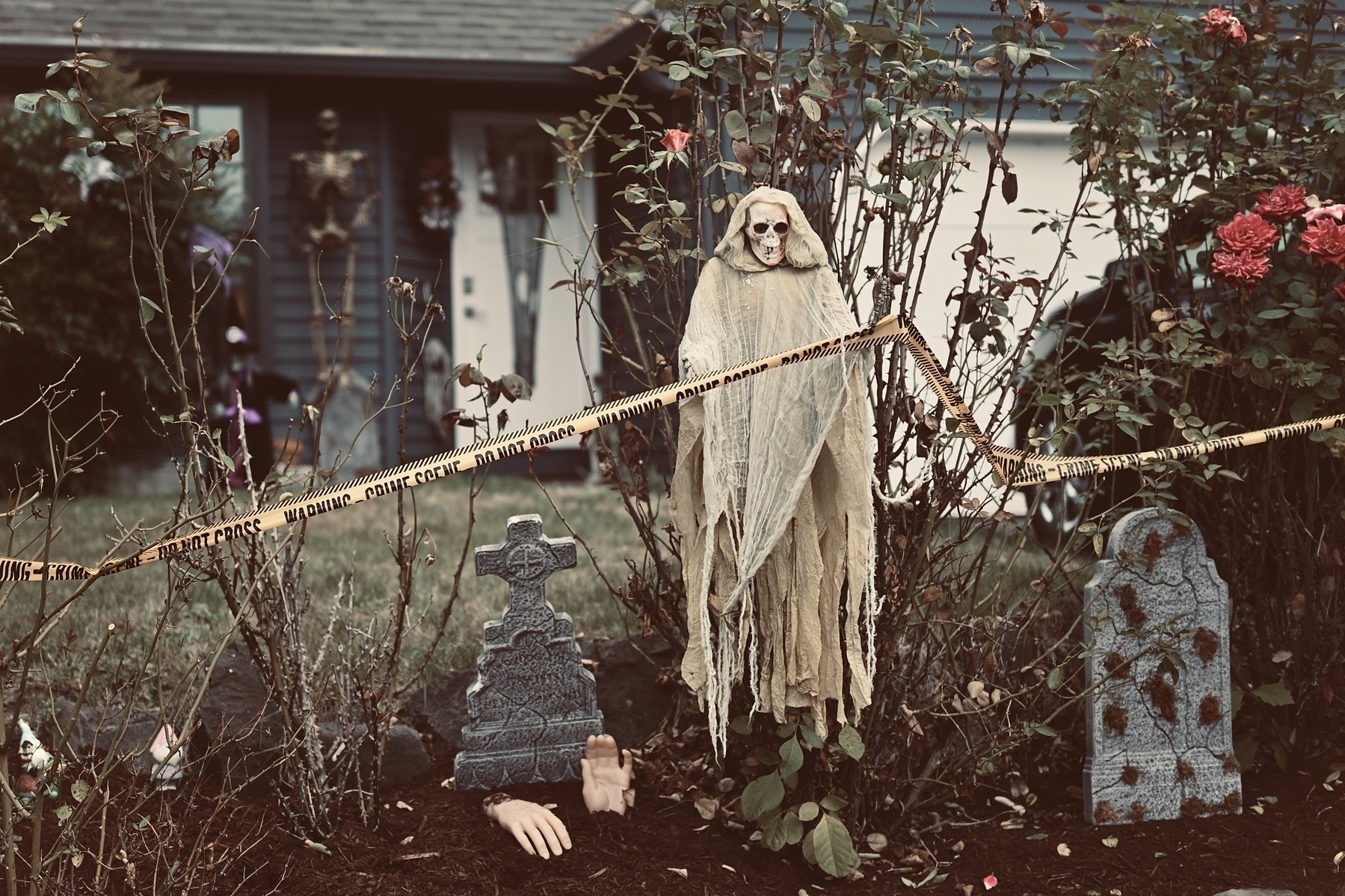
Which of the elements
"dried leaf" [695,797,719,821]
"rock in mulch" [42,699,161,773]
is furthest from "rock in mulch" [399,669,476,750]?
"dried leaf" [695,797,719,821]

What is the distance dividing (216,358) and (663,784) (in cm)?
664

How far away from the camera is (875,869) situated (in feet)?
9.53

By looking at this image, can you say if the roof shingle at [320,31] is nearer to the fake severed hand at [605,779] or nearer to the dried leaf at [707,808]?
the fake severed hand at [605,779]

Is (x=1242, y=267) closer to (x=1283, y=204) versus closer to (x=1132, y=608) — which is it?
(x=1283, y=204)

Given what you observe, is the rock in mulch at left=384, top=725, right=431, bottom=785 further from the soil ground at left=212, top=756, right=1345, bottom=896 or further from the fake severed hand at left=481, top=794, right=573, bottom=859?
the fake severed hand at left=481, top=794, right=573, bottom=859

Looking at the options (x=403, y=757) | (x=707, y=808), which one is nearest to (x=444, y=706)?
(x=403, y=757)

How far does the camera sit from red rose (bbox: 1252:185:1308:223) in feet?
10.4

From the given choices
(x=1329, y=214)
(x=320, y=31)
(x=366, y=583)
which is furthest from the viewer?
(x=320, y=31)

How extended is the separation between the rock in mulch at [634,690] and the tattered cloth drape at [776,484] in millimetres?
897

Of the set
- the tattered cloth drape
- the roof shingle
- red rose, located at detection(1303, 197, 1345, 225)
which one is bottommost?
the tattered cloth drape

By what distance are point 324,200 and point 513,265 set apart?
158 centimetres

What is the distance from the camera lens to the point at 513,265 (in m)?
10.3

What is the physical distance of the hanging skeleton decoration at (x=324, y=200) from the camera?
950 cm

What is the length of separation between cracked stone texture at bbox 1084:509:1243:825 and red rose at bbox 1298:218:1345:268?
73 cm
